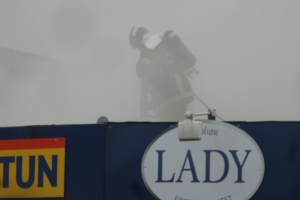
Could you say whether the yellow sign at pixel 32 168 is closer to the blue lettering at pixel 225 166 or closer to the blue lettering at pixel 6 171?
the blue lettering at pixel 6 171

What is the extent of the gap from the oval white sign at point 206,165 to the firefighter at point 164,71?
294cm

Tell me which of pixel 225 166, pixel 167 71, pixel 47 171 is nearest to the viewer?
pixel 225 166

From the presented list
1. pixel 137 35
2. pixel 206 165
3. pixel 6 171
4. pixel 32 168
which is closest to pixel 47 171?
pixel 32 168

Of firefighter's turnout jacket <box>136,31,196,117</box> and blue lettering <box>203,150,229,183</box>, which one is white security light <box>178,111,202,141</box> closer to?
blue lettering <box>203,150,229,183</box>

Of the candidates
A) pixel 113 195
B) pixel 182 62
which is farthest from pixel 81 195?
pixel 182 62

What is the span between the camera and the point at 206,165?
289 cm

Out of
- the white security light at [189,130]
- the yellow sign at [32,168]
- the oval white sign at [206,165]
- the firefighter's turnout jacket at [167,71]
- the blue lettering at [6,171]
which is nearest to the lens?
the white security light at [189,130]

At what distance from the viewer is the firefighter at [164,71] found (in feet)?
19.4

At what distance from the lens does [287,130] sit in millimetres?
2826

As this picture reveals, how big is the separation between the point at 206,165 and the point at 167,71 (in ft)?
10.8

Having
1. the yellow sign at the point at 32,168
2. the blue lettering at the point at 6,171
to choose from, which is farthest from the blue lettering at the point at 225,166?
the blue lettering at the point at 6,171

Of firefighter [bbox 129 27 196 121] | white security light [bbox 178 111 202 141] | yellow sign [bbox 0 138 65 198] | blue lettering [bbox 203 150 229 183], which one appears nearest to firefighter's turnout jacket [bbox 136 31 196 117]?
firefighter [bbox 129 27 196 121]

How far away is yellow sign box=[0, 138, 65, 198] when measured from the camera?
3113 mm

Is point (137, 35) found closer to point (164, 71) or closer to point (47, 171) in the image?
point (164, 71)
